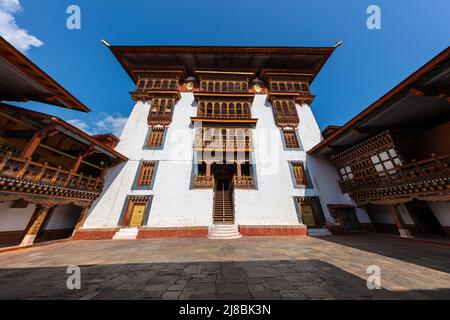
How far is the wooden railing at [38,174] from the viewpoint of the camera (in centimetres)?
663

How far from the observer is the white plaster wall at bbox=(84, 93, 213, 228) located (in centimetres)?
1112

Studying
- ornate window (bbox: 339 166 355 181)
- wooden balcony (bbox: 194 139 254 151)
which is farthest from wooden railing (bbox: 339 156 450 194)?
wooden balcony (bbox: 194 139 254 151)

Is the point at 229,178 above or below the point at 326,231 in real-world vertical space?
above

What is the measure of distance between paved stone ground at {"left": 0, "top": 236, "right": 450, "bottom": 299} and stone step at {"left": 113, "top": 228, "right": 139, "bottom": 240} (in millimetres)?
4299

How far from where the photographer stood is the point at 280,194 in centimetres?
1220

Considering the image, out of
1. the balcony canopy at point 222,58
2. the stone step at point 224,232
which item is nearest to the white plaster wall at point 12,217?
the stone step at point 224,232

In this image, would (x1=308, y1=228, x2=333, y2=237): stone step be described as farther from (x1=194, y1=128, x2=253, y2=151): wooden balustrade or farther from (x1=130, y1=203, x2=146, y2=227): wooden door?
(x1=130, y1=203, x2=146, y2=227): wooden door

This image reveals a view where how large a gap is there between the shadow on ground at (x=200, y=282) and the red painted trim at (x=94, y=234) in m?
5.93

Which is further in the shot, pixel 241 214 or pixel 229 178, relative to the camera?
pixel 229 178

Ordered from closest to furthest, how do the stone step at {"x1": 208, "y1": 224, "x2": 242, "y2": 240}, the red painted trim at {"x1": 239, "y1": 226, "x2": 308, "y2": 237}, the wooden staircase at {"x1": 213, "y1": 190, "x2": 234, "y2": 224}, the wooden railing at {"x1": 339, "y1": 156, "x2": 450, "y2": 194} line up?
the wooden railing at {"x1": 339, "y1": 156, "x2": 450, "y2": 194}, the stone step at {"x1": 208, "y1": 224, "x2": 242, "y2": 240}, the red painted trim at {"x1": 239, "y1": 226, "x2": 308, "y2": 237}, the wooden staircase at {"x1": 213, "y1": 190, "x2": 234, "y2": 224}

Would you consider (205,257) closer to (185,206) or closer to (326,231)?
(185,206)

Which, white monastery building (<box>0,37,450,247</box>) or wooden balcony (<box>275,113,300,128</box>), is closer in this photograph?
white monastery building (<box>0,37,450,247</box>)

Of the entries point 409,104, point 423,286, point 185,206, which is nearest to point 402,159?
point 409,104
